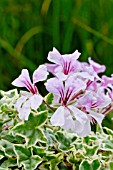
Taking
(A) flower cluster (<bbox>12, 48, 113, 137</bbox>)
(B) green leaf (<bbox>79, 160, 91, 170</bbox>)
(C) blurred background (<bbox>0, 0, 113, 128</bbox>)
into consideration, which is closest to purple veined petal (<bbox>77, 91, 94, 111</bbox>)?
(A) flower cluster (<bbox>12, 48, 113, 137</bbox>)

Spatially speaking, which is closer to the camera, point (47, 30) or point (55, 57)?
point (55, 57)

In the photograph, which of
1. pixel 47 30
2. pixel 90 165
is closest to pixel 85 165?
pixel 90 165

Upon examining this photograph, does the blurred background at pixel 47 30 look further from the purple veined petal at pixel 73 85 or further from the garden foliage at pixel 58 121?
the purple veined petal at pixel 73 85

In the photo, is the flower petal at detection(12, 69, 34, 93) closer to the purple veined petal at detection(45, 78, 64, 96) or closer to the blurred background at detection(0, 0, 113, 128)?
the purple veined petal at detection(45, 78, 64, 96)

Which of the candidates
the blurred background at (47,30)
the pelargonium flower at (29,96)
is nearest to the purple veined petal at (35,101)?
the pelargonium flower at (29,96)

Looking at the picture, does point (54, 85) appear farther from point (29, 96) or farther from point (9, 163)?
point (9, 163)

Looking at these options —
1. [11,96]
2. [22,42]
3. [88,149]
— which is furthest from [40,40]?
[88,149]

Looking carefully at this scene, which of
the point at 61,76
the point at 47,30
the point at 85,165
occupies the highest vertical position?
the point at 47,30
